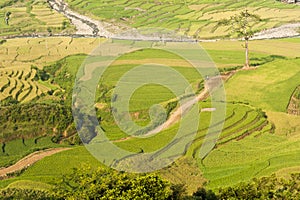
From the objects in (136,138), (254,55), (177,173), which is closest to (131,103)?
(136,138)

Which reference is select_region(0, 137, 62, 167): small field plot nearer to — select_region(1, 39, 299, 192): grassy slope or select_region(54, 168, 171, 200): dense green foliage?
select_region(1, 39, 299, 192): grassy slope

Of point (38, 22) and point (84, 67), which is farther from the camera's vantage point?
point (38, 22)

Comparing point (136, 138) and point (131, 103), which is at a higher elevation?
point (131, 103)

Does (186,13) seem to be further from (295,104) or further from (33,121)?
(33,121)

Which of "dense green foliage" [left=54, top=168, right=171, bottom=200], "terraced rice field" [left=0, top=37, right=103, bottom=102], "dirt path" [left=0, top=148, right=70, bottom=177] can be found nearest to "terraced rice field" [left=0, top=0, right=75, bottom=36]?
"terraced rice field" [left=0, top=37, right=103, bottom=102]

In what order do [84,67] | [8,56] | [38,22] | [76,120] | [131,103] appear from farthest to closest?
[38,22] → [8,56] → [84,67] → [131,103] → [76,120]

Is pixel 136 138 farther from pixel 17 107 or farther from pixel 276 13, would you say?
pixel 276 13

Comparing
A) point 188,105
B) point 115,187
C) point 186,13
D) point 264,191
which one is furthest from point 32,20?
point 264,191

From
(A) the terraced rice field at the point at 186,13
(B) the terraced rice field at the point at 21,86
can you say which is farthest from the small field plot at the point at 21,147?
(A) the terraced rice field at the point at 186,13
